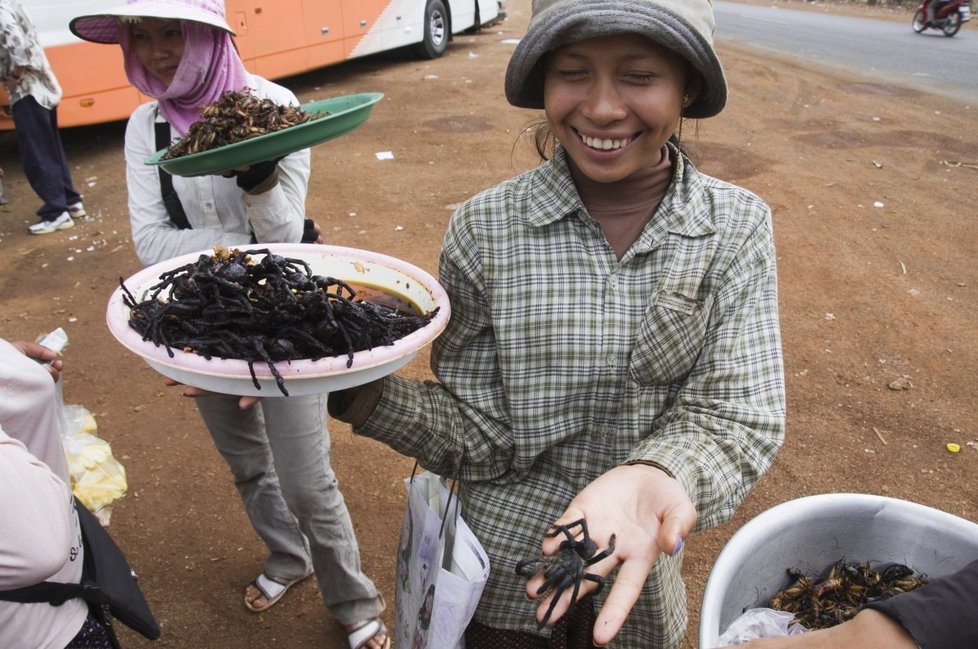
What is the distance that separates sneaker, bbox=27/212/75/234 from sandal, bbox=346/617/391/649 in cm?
581

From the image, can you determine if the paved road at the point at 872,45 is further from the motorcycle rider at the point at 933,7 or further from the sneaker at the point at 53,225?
the sneaker at the point at 53,225

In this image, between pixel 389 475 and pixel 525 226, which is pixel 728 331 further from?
pixel 389 475

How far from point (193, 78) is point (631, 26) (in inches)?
79.0

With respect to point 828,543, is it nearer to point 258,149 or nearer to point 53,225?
point 258,149

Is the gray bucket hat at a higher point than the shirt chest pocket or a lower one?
higher

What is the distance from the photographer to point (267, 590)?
3.42m

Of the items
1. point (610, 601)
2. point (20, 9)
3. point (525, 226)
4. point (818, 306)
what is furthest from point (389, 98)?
point (610, 601)

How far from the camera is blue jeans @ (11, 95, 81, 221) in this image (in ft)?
23.0

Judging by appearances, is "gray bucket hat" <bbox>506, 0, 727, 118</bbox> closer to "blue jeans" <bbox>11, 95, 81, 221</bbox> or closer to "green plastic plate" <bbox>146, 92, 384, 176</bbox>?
"green plastic plate" <bbox>146, 92, 384, 176</bbox>

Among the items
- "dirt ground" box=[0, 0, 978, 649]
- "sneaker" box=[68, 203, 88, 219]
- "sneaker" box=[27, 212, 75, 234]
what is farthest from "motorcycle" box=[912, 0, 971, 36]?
"sneaker" box=[27, 212, 75, 234]

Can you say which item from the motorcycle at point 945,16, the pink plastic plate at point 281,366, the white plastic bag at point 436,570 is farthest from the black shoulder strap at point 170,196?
the motorcycle at point 945,16

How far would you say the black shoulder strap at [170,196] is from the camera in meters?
2.78

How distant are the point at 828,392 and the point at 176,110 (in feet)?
13.2

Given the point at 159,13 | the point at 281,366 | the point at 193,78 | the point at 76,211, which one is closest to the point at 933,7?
the point at 76,211
